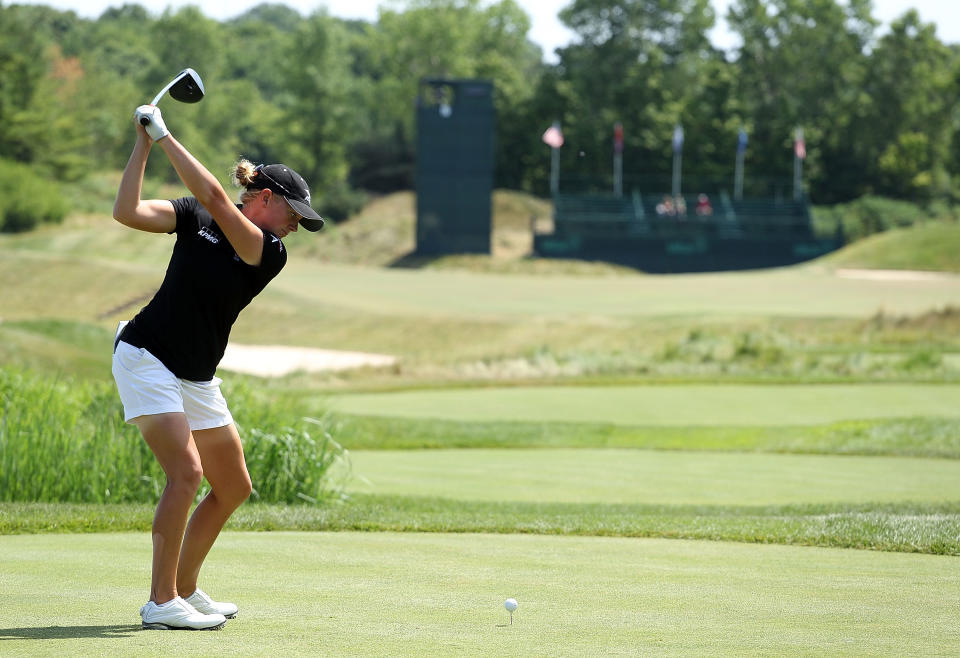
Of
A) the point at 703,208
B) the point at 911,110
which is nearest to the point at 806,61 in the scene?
the point at 911,110

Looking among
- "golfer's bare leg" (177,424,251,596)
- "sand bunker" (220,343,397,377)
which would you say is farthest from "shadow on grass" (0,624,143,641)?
"sand bunker" (220,343,397,377)

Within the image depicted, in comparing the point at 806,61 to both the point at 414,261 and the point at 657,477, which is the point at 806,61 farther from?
the point at 657,477

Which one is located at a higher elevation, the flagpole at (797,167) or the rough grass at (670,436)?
the flagpole at (797,167)

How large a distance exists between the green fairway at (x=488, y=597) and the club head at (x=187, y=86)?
1995 mm

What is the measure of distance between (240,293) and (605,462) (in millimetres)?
8586

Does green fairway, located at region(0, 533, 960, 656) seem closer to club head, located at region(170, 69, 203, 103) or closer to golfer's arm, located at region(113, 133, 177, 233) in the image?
golfer's arm, located at region(113, 133, 177, 233)

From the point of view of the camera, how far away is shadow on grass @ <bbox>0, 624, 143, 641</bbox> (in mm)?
4598

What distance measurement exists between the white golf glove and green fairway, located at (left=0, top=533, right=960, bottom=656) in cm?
173

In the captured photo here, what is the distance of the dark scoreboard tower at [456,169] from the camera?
53719mm

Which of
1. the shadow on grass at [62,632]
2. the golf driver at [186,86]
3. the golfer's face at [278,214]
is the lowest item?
the shadow on grass at [62,632]

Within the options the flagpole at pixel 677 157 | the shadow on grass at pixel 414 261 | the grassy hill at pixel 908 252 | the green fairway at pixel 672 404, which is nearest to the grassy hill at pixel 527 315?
the grassy hill at pixel 908 252

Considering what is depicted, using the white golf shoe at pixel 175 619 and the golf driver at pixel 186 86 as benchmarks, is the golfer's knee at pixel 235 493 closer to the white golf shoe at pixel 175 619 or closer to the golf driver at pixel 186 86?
the white golf shoe at pixel 175 619

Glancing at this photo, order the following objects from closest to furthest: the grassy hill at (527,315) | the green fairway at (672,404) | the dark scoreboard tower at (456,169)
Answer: the green fairway at (672,404), the grassy hill at (527,315), the dark scoreboard tower at (456,169)

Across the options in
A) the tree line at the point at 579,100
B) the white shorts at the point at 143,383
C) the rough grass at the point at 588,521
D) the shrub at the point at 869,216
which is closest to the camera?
the white shorts at the point at 143,383
